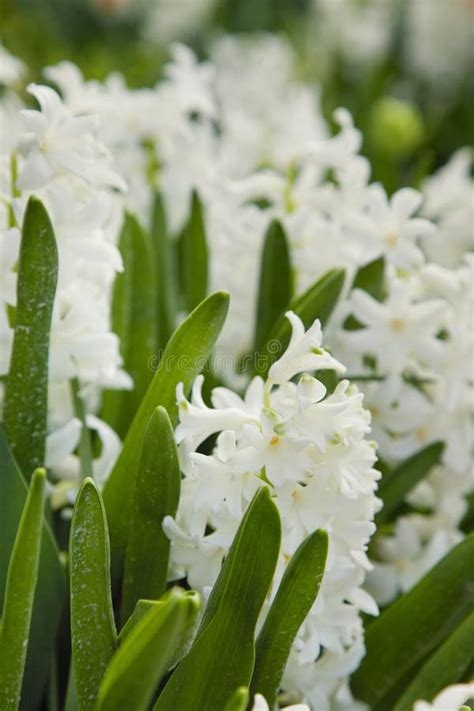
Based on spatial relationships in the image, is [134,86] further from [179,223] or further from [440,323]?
[440,323]

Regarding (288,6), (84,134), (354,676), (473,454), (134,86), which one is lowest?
(354,676)

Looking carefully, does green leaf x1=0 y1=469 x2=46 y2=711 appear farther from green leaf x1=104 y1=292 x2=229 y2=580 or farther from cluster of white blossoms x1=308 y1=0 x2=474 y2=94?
cluster of white blossoms x1=308 y1=0 x2=474 y2=94

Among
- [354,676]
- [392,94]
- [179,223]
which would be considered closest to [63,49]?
[392,94]

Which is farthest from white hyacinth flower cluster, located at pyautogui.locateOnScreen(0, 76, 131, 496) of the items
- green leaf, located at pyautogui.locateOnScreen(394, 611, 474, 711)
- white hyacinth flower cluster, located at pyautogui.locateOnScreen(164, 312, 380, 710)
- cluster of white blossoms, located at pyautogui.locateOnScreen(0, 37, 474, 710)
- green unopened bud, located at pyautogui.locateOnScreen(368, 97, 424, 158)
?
green unopened bud, located at pyautogui.locateOnScreen(368, 97, 424, 158)

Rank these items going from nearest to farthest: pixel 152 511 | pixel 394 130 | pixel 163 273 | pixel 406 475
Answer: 1. pixel 152 511
2. pixel 406 475
3. pixel 163 273
4. pixel 394 130

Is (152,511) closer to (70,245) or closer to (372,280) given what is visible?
(70,245)

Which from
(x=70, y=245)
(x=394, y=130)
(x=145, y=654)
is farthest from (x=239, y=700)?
(x=394, y=130)
